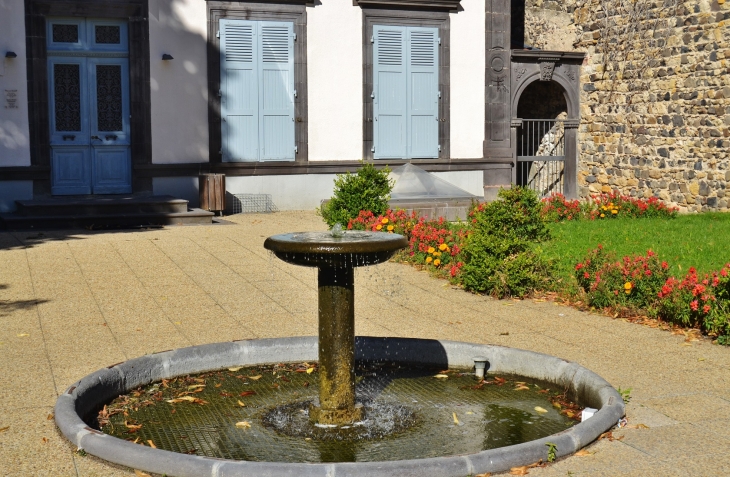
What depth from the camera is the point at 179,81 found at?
669 inches

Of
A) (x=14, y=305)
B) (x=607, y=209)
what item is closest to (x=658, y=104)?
(x=607, y=209)

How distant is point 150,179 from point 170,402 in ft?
37.4

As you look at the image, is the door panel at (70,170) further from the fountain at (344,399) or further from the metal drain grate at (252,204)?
the fountain at (344,399)

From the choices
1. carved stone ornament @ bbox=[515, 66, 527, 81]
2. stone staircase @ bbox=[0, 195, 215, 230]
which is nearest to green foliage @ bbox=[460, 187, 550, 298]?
stone staircase @ bbox=[0, 195, 215, 230]

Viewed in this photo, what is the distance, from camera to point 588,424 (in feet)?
16.3

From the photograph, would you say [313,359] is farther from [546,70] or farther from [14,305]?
[546,70]

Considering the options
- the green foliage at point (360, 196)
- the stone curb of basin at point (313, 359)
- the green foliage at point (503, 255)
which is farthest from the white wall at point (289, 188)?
the stone curb of basin at point (313, 359)

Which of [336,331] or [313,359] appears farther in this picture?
[313,359]

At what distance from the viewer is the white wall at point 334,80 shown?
17.9m

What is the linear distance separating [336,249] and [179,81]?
12493 millimetres

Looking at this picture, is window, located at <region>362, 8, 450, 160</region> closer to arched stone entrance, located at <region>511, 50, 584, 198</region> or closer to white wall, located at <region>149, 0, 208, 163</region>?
arched stone entrance, located at <region>511, 50, 584, 198</region>

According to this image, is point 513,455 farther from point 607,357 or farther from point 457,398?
point 607,357

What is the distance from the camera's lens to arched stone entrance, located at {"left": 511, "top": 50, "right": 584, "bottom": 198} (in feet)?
63.8

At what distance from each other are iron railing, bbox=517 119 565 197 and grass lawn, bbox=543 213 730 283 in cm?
515
